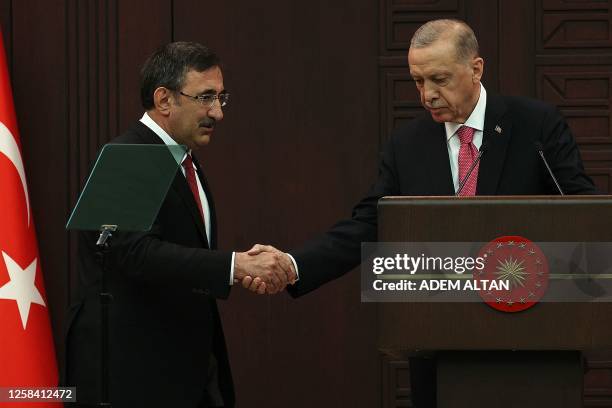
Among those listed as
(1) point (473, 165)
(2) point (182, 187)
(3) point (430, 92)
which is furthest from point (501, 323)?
(2) point (182, 187)

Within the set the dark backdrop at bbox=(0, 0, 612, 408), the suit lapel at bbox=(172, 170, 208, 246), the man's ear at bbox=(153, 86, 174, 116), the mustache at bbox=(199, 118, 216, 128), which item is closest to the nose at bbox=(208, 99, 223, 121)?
the mustache at bbox=(199, 118, 216, 128)

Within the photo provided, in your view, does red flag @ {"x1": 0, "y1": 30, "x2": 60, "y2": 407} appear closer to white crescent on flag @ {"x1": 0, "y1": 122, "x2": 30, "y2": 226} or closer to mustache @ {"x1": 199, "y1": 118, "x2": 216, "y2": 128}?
white crescent on flag @ {"x1": 0, "y1": 122, "x2": 30, "y2": 226}

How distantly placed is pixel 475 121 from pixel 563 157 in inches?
10.9

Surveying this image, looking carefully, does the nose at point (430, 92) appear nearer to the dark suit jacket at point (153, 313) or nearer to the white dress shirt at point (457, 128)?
the white dress shirt at point (457, 128)

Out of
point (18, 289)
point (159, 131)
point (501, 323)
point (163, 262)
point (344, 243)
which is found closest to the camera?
point (501, 323)

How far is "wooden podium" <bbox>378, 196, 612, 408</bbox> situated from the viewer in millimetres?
2633

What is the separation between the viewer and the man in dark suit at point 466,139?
11.0ft

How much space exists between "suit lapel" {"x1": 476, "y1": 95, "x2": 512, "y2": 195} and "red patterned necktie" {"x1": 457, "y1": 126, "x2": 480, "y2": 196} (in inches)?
1.0

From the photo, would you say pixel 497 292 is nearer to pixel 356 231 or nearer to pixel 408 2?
pixel 356 231

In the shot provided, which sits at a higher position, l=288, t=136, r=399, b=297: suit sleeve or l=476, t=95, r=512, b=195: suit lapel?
l=476, t=95, r=512, b=195: suit lapel

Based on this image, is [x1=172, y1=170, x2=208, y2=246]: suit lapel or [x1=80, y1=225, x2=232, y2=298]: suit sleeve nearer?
[x1=80, y1=225, x2=232, y2=298]: suit sleeve

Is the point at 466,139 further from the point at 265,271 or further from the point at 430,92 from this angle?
the point at 265,271

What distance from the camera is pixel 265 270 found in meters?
3.55

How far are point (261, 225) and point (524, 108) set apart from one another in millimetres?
1594
